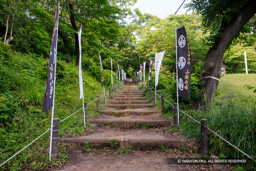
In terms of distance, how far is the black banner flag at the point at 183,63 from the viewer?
425cm

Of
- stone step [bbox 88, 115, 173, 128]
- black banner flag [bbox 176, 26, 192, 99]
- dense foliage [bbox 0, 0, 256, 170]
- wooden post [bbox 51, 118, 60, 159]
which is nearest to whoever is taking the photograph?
wooden post [bbox 51, 118, 60, 159]

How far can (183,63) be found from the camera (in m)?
4.46

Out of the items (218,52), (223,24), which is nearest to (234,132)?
(218,52)

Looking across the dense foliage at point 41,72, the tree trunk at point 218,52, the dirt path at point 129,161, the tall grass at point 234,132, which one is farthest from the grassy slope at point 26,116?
the tree trunk at point 218,52

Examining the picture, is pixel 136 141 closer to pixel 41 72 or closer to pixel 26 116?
pixel 26 116

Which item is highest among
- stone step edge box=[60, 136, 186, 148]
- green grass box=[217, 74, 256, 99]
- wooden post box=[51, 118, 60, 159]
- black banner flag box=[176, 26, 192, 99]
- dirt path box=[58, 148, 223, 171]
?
black banner flag box=[176, 26, 192, 99]

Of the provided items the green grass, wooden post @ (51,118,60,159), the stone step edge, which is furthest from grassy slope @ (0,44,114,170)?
the green grass

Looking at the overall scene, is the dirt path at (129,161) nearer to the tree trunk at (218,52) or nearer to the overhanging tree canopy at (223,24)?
the tree trunk at (218,52)

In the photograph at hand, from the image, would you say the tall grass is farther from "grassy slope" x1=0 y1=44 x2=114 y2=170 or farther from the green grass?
the green grass

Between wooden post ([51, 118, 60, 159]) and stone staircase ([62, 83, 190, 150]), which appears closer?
wooden post ([51, 118, 60, 159])

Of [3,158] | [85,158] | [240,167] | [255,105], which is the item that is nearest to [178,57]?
[255,105]

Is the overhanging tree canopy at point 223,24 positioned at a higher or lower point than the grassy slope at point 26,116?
higher

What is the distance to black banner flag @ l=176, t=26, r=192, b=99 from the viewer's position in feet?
14.0

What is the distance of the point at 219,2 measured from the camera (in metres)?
4.82
